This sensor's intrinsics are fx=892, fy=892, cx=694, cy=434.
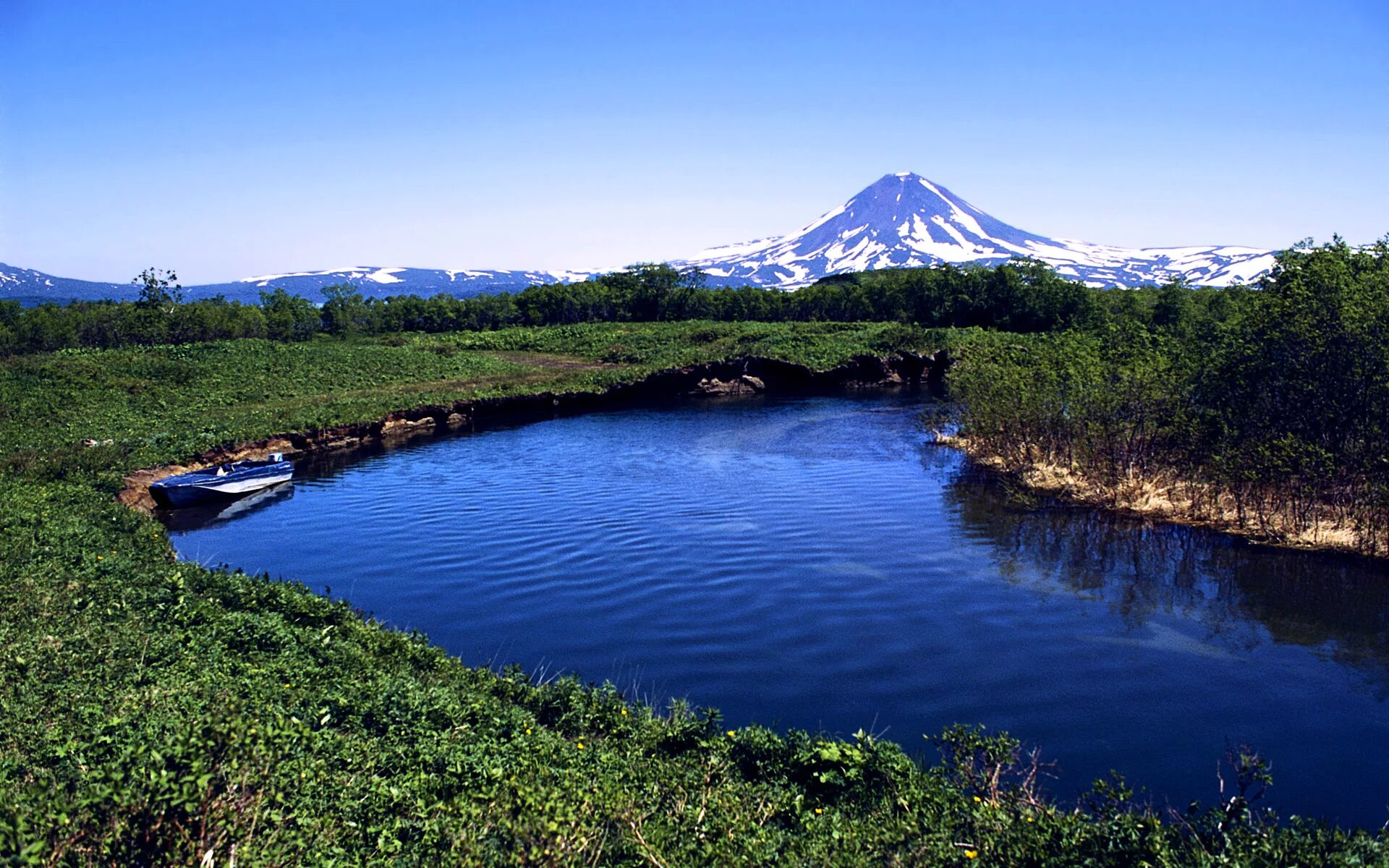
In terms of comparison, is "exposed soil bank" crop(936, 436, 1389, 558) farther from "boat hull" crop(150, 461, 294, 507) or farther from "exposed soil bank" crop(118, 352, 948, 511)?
"exposed soil bank" crop(118, 352, 948, 511)

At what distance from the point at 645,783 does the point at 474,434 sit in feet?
107

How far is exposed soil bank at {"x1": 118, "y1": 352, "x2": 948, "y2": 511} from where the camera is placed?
31.6 m

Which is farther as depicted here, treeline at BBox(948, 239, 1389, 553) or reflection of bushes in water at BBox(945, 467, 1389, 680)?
treeline at BBox(948, 239, 1389, 553)

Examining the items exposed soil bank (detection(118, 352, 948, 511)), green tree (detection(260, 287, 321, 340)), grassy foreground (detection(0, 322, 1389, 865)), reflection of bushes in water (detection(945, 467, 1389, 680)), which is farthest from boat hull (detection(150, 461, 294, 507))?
green tree (detection(260, 287, 321, 340))

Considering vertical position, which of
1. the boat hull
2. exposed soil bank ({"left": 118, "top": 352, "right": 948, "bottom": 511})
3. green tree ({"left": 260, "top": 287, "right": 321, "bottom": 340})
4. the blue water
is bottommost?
the blue water

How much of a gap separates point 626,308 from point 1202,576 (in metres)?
75.0

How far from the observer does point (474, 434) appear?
1558 inches

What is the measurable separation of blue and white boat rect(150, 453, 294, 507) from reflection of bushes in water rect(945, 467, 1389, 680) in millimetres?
20994

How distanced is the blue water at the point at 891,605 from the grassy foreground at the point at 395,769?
4.32ft

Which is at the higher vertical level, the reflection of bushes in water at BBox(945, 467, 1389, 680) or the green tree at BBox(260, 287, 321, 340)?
the green tree at BBox(260, 287, 321, 340)

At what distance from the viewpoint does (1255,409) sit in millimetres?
20922

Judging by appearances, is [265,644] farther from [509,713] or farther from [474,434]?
[474,434]

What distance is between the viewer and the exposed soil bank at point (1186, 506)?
1861 cm

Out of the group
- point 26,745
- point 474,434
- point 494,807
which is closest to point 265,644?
point 26,745
